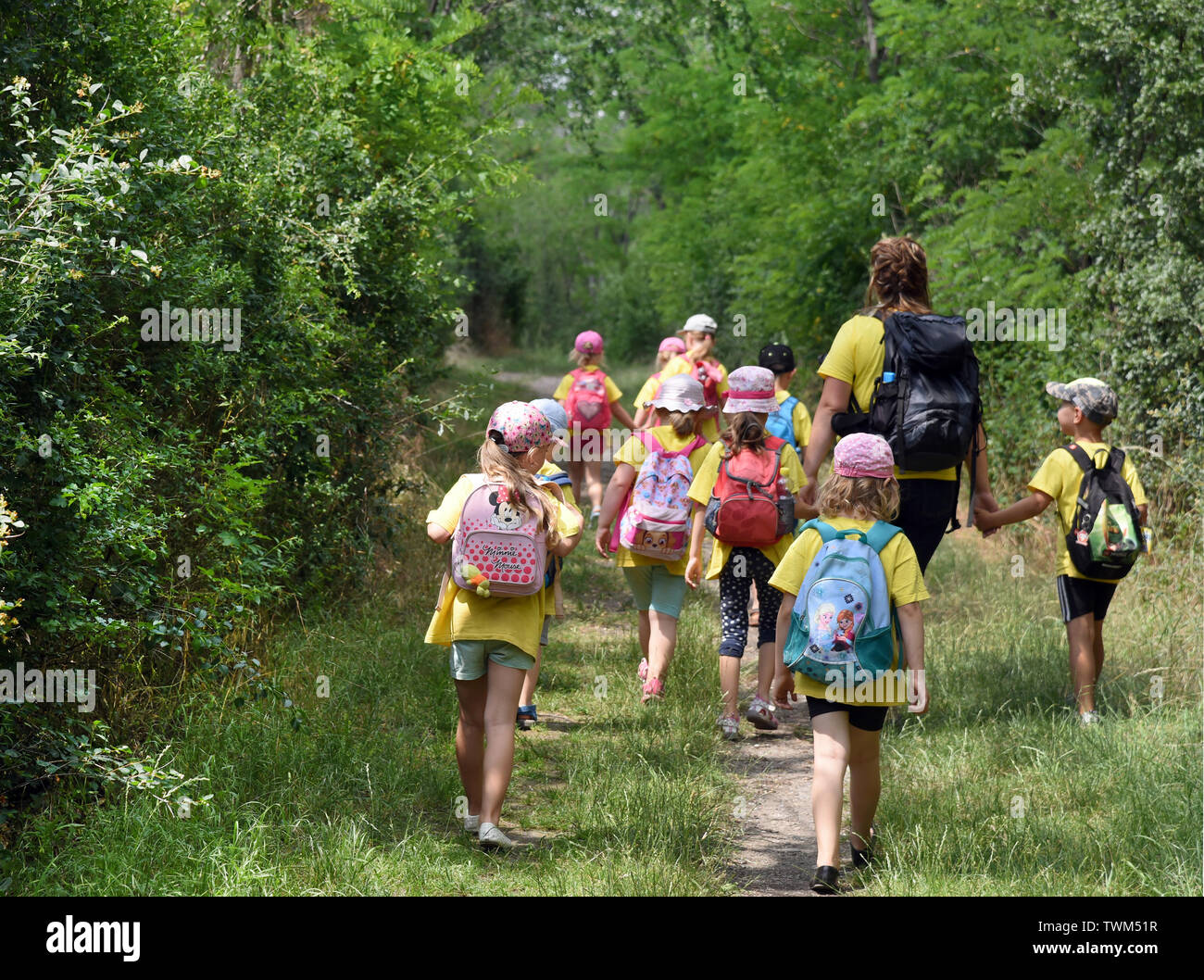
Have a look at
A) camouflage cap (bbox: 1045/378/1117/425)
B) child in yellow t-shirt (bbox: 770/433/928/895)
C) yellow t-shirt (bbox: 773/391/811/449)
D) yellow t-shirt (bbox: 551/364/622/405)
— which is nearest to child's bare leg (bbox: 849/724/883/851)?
child in yellow t-shirt (bbox: 770/433/928/895)

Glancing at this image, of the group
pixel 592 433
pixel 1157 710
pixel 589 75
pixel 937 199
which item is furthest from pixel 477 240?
pixel 1157 710

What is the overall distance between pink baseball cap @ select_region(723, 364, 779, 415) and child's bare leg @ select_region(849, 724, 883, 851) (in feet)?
7.57

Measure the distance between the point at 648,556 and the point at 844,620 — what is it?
251 cm

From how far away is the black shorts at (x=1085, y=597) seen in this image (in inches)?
263

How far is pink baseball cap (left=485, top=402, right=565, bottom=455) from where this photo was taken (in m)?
4.97

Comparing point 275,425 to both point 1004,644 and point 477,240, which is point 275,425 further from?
point 477,240

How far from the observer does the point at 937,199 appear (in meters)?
14.7

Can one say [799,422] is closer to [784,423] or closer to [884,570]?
[784,423]

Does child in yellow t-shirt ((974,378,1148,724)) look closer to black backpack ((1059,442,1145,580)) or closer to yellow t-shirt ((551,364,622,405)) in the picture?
black backpack ((1059,442,1145,580))

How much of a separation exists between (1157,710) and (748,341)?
16.2m

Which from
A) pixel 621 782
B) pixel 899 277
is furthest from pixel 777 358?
pixel 621 782

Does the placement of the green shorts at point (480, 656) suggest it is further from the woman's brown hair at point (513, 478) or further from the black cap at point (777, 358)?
the black cap at point (777, 358)

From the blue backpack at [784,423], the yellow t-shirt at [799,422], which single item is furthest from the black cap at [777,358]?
the blue backpack at [784,423]

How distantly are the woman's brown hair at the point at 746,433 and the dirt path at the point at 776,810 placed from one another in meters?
1.60
